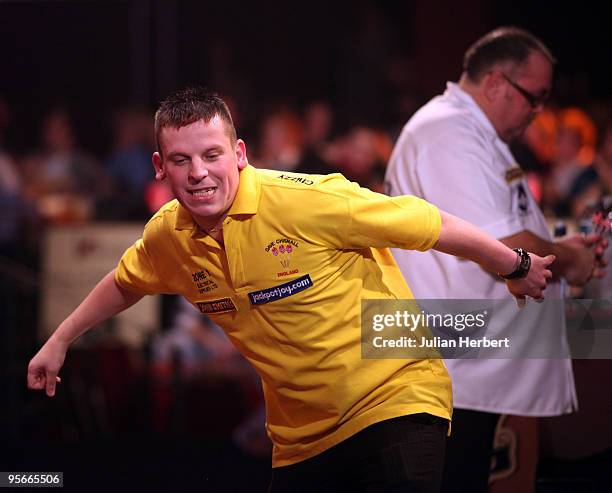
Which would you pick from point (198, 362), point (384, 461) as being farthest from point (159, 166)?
point (198, 362)

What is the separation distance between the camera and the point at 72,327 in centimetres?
295

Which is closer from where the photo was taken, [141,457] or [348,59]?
[141,457]

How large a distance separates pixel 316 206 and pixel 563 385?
4.38 feet

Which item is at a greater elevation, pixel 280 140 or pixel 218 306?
pixel 280 140

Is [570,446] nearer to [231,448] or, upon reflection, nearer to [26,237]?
[231,448]

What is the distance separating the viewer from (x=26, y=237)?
659cm

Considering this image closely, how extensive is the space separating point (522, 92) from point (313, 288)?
1.35 metres

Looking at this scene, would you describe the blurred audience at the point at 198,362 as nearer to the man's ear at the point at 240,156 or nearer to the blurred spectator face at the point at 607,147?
the blurred spectator face at the point at 607,147

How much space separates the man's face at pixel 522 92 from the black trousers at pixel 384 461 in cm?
131

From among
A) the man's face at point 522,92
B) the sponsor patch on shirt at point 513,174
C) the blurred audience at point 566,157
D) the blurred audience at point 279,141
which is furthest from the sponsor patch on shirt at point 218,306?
the blurred audience at point 279,141

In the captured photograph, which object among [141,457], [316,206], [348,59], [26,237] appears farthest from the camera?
[348,59]

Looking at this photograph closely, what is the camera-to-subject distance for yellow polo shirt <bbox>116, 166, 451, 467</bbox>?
255 cm

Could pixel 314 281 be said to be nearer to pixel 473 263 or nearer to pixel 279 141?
pixel 473 263

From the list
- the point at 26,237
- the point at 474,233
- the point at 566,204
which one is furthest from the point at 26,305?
the point at 474,233
